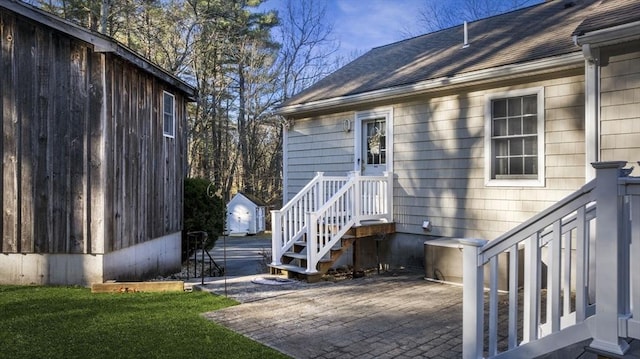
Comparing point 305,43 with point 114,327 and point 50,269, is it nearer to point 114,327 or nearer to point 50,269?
point 50,269

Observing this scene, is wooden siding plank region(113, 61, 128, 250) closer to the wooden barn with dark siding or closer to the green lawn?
the wooden barn with dark siding

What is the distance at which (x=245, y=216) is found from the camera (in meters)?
17.7

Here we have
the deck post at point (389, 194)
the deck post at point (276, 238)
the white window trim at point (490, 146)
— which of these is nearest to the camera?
the white window trim at point (490, 146)

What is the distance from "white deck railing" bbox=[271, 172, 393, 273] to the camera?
6840 mm

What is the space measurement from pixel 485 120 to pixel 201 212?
6.09 m

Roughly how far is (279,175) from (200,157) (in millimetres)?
4100

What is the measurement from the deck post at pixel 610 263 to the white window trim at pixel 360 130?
5.63 meters

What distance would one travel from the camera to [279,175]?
23.0m

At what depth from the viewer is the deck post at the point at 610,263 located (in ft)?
8.14

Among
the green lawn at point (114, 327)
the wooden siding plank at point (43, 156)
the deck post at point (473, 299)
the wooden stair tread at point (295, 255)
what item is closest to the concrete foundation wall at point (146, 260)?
the green lawn at point (114, 327)

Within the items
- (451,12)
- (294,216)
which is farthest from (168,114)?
(451,12)

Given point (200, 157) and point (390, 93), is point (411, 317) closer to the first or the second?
point (390, 93)

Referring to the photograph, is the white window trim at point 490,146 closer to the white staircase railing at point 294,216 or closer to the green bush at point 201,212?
the white staircase railing at point 294,216

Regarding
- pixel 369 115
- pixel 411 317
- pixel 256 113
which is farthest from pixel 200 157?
pixel 411 317
